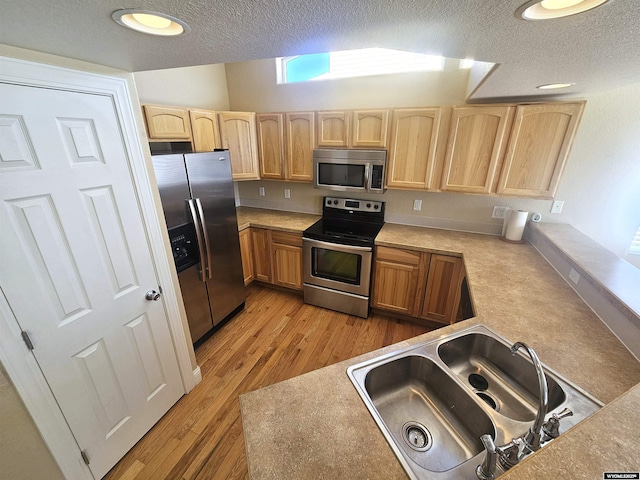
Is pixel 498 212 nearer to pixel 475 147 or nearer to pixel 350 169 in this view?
pixel 475 147

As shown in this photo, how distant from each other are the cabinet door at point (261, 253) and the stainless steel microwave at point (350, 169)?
851 millimetres

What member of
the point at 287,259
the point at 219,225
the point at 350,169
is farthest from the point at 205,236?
the point at 350,169

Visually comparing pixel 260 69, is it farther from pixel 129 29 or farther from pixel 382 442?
pixel 382 442

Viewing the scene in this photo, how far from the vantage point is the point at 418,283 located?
7.96ft

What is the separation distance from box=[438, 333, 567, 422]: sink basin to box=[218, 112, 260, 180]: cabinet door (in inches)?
101

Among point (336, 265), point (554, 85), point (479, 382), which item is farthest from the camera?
point (336, 265)

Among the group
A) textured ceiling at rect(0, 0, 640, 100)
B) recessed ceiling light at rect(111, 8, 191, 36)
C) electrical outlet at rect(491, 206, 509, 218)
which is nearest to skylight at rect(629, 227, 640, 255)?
electrical outlet at rect(491, 206, 509, 218)

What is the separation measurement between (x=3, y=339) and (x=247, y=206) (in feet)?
9.08

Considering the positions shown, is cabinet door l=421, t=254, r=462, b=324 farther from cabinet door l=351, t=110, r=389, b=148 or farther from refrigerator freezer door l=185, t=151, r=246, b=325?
refrigerator freezer door l=185, t=151, r=246, b=325

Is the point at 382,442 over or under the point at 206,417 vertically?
over

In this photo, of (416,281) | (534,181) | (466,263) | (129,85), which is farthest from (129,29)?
(534,181)

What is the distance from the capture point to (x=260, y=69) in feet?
9.69

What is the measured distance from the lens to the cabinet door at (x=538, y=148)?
6.24 ft

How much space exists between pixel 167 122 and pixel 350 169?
5.60 ft
